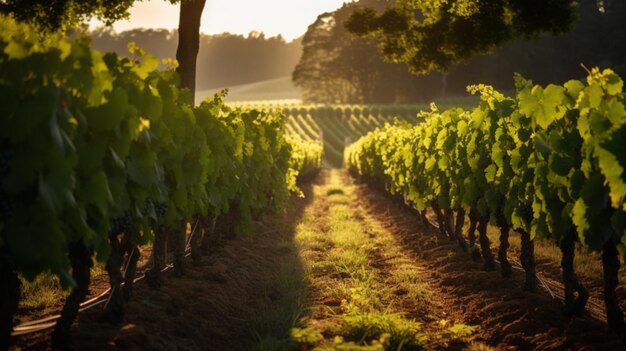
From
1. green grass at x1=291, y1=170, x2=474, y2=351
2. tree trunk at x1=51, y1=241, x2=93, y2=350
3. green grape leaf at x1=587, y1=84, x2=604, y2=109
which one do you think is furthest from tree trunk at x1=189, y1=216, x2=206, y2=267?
green grape leaf at x1=587, y1=84, x2=604, y2=109

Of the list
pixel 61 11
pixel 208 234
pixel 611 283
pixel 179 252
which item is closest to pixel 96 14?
pixel 61 11

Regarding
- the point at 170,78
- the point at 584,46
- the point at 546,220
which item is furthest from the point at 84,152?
the point at 584,46

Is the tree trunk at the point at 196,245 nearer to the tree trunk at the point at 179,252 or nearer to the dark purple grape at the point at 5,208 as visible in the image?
the tree trunk at the point at 179,252

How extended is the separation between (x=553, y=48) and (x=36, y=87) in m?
76.6

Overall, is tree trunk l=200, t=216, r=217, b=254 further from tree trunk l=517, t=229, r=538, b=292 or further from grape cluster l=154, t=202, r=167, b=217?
tree trunk l=517, t=229, r=538, b=292

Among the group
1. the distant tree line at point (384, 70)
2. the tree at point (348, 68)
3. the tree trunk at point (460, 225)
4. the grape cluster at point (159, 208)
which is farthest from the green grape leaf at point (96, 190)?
the tree at point (348, 68)

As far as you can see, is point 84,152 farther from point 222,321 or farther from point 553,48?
point 553,48

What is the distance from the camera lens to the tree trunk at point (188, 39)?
12867 mm

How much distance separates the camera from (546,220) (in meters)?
6.36

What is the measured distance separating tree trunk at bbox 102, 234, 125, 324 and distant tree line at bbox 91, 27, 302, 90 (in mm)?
135662

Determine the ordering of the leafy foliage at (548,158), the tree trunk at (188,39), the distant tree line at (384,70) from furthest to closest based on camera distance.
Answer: the distant tree line at (384,70) → the tree trunk at (188,39) → the leafy foliage at (548,158)

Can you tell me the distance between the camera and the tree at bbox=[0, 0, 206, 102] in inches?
458

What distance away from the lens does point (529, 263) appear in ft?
24.3

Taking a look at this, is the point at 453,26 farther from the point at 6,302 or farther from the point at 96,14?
the point at 6,302
